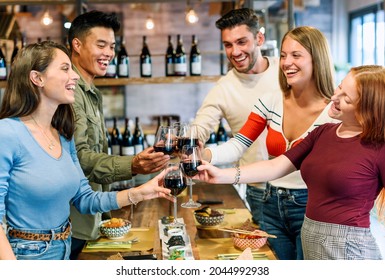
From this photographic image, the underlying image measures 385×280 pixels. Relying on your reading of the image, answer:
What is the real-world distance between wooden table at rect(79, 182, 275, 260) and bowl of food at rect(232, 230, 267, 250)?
41mm

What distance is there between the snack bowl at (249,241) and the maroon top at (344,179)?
265 mm

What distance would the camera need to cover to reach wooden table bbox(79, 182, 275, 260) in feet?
6.52

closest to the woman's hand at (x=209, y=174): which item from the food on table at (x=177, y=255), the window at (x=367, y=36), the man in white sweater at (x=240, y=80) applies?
the food on table at (x=177, y=255)

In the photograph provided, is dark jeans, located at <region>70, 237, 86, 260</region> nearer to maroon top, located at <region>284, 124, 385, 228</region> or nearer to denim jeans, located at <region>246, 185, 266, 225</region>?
denim jeans, located at <region>246, 185, 266, 225</region>

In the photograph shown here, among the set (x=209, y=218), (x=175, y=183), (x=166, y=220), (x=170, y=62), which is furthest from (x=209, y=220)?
(x=170, y=62)

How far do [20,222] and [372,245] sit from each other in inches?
41.8

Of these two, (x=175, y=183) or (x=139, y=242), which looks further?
(x=139, y=242)

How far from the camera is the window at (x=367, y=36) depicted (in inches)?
306

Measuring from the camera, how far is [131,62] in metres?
7.62

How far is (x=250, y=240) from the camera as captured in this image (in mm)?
1877

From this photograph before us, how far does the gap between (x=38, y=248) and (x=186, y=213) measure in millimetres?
952

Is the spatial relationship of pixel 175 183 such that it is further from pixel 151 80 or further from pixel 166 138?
pixel 151 80
